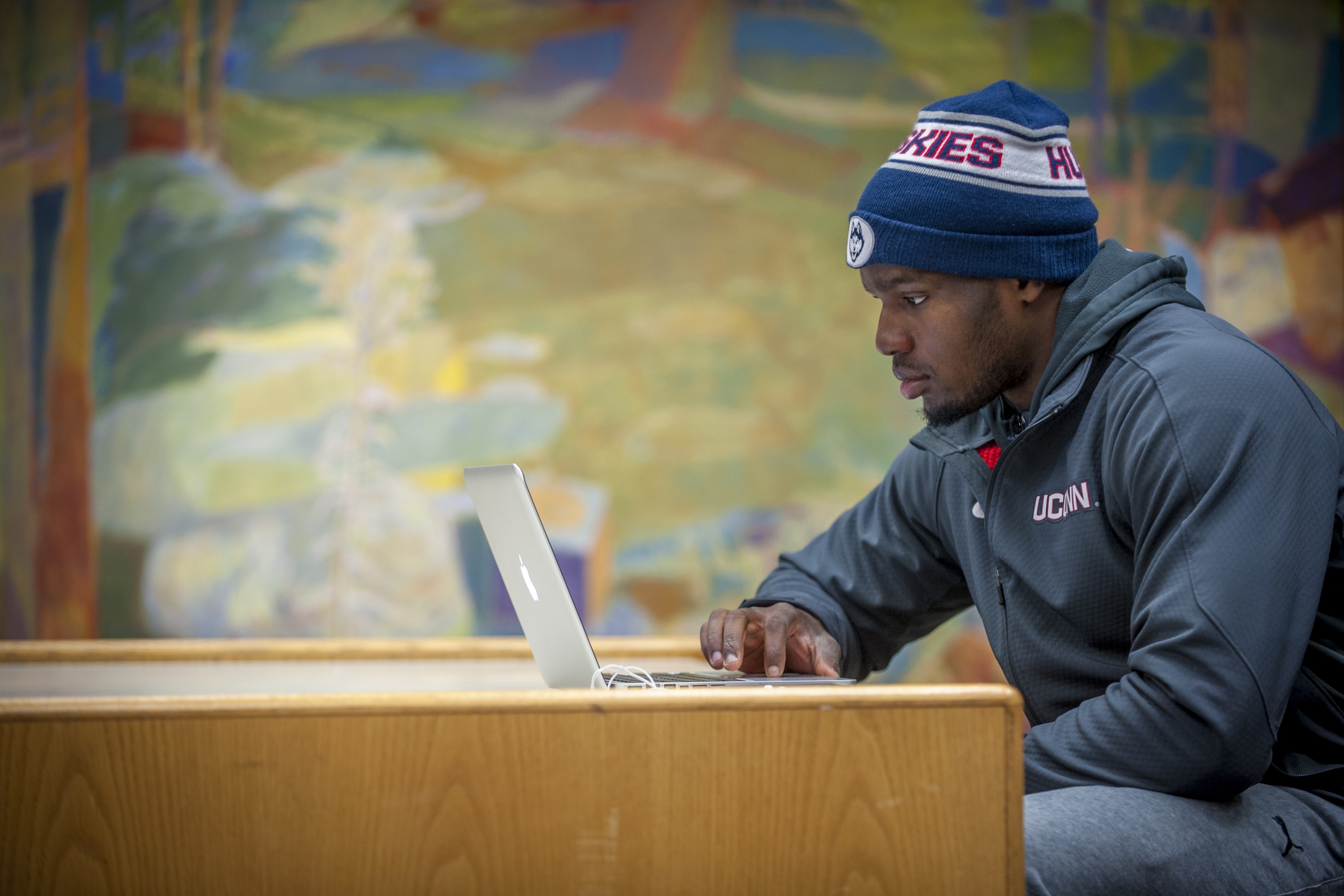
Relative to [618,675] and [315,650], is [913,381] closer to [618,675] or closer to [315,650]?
[618,675]

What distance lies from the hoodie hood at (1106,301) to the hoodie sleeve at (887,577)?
28 centimetres

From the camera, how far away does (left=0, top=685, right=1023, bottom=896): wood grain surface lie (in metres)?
0.81

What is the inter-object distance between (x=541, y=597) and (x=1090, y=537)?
22.3 inches

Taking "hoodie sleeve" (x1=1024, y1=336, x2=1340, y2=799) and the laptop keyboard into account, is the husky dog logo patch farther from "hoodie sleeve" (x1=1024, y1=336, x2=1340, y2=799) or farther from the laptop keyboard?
the laptop keyboard

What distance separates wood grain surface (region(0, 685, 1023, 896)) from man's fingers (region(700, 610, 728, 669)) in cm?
51

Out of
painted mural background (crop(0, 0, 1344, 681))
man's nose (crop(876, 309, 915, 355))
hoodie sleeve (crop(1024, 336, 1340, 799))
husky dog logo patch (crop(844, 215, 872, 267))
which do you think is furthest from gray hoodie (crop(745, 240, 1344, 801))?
painted mural background (crop(0, 0, 1344, 681))

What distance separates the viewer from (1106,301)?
125 centimetres

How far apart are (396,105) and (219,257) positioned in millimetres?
798

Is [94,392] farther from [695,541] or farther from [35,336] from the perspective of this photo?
[695,541]

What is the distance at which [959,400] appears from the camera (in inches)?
54.3

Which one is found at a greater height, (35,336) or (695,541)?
(35,336)

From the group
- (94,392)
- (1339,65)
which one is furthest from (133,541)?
(1339,65)

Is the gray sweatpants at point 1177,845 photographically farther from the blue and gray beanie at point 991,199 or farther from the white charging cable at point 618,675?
the blue and gray beanie at point 991,199

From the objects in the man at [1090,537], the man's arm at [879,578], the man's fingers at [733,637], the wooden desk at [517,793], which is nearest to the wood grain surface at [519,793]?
the wooden desk at [517,793]
